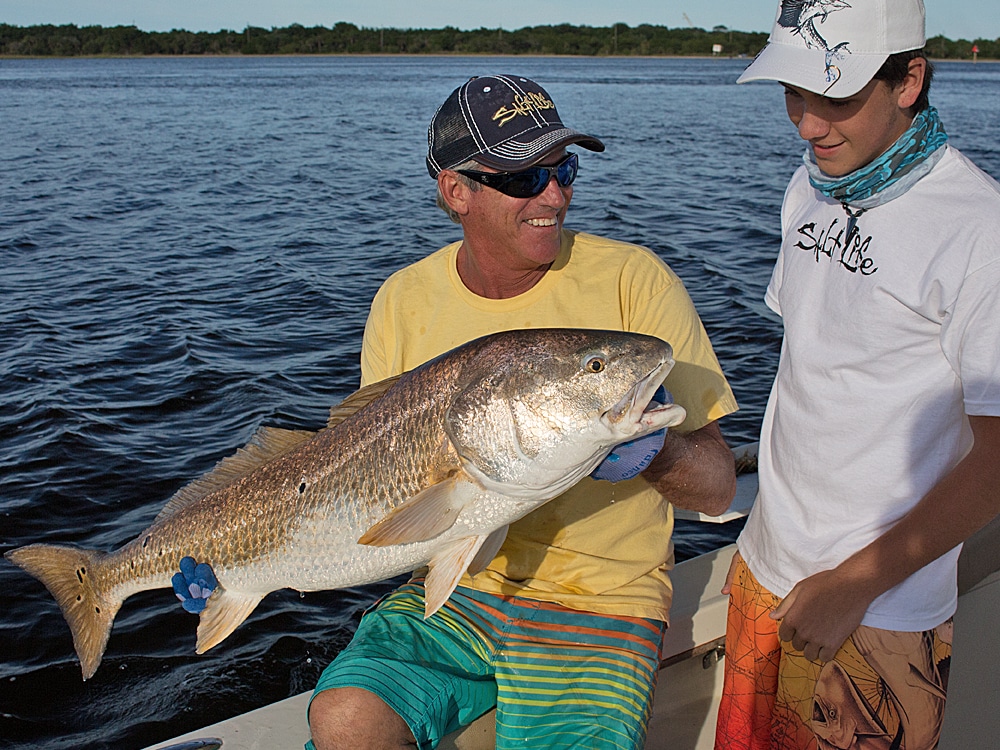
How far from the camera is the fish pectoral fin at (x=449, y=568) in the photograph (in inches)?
104

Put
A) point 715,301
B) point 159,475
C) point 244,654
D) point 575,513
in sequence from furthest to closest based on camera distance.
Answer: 1. point 715,301
2. point 159,475
3. point 244,654
4. point 575,513

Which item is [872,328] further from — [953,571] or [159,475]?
[159,475]

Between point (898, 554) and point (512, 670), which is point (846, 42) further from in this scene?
point (512, 670)

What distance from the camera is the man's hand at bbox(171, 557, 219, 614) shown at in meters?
3.01

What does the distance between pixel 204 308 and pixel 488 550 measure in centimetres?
964

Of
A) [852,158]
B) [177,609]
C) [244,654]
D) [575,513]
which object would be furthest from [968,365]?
[177,609]

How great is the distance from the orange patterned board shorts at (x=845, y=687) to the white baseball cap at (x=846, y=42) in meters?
1.41

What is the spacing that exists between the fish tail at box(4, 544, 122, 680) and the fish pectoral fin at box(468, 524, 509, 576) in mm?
1364

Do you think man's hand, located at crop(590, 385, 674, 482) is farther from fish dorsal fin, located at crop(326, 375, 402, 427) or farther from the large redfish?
fish dorsal fin, located at crop(326, 375, 402, 427)

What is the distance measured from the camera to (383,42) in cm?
12406

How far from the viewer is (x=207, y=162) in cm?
2278

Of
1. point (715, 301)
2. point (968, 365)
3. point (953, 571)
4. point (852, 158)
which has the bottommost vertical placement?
point (715, 301)

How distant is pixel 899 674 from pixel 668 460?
817 mm

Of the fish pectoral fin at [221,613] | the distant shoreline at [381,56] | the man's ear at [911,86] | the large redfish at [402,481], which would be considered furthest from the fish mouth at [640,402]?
the distant shoreline at [381,56]
